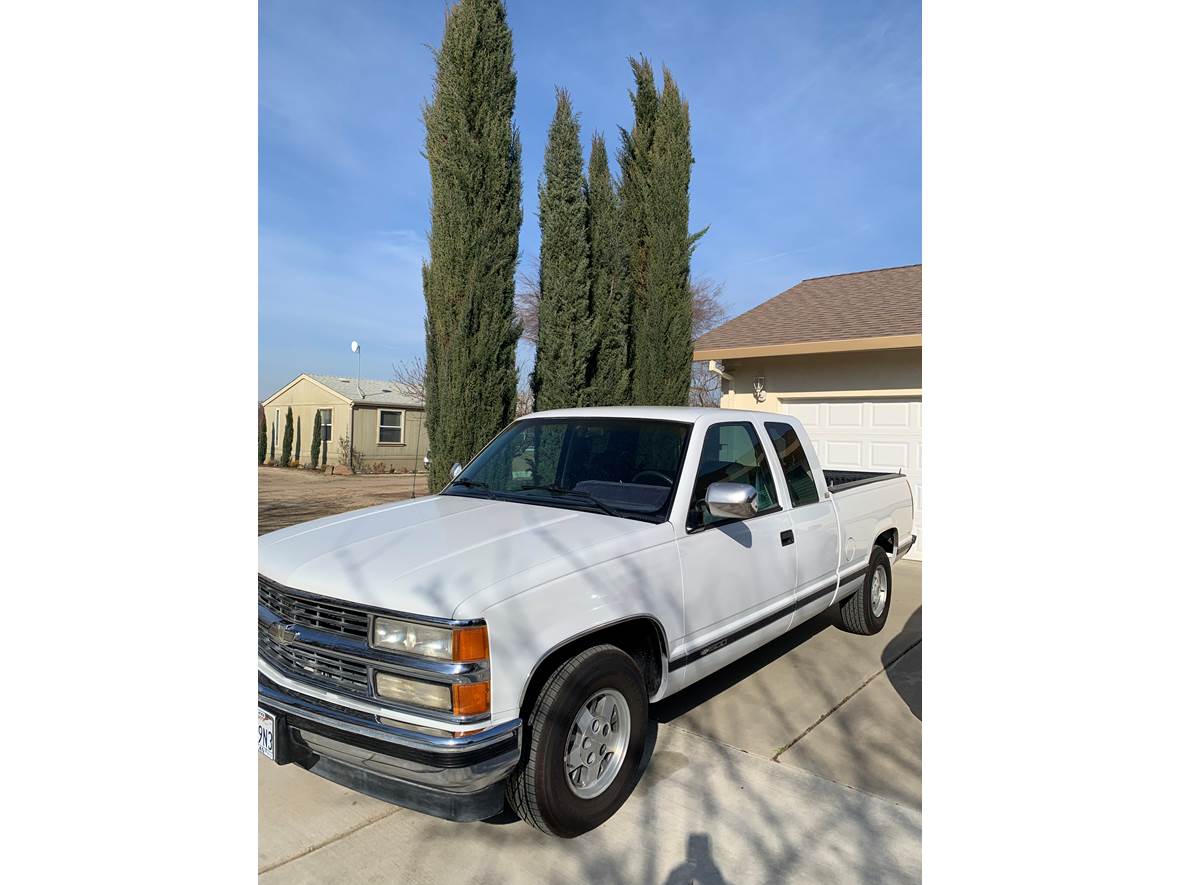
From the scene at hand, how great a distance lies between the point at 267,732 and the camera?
2.96 m

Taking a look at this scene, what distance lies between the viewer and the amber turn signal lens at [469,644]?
2.67 meters

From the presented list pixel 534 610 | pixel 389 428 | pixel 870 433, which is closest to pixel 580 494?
pixel 534 610

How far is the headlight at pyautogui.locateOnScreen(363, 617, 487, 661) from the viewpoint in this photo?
268 centimetres

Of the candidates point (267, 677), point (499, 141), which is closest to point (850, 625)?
point (267, 677)

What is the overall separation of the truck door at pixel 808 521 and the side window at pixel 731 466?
0.18 metres

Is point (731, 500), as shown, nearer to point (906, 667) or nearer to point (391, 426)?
point (906, 667)

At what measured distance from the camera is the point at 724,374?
11.6m

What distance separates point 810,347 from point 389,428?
814 inches

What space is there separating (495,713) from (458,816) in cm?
40

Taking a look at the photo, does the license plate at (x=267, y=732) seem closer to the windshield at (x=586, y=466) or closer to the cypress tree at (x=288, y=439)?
the windshield at (x=586, y=466)

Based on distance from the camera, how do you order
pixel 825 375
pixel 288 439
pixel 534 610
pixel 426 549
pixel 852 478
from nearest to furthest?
pixel 534 610 < pixel 426 549 < pixel 852 478 < pixel 825 375 < pixel 288 439

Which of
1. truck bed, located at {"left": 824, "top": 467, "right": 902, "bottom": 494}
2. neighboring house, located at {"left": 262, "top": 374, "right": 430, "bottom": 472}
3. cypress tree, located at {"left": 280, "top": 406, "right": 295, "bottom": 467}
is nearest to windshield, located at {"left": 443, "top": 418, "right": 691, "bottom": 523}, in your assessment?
truck bed, located at {"left": 824, "top": 467, "right": 902, "bottom": 494}

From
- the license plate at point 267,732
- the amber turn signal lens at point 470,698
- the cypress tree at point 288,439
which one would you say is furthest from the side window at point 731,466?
the cypress tree at point 288,439
